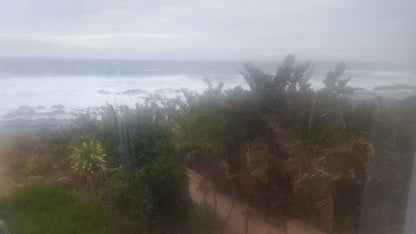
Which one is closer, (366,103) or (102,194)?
(366,103)

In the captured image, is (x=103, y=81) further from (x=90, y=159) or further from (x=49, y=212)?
(x=49, y=212)

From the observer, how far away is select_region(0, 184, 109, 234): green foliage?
10.9 ft

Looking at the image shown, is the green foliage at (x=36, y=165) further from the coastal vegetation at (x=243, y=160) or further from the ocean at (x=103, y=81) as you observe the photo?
the ocean at (x=103, y=81)

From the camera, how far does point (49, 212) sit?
140 inches

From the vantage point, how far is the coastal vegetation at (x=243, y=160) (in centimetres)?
310

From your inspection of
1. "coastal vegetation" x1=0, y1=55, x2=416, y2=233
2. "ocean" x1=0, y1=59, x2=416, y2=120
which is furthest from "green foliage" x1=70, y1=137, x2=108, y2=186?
"ocean" x1=0, y1=59, x2=416, y2=120

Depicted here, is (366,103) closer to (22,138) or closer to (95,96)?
(95,96)

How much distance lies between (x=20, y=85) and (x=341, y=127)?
4186mm

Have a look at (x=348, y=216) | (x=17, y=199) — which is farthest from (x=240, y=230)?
(x=17, y=199)

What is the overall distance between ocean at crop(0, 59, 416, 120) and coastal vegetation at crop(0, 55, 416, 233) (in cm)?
12

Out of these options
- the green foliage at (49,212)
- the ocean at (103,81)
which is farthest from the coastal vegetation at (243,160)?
the ocean at (103,81)

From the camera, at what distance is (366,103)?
3.21 metres

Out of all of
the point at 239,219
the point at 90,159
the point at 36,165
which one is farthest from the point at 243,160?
the point at 36,165

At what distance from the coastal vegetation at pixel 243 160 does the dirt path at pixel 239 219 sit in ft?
0.29
